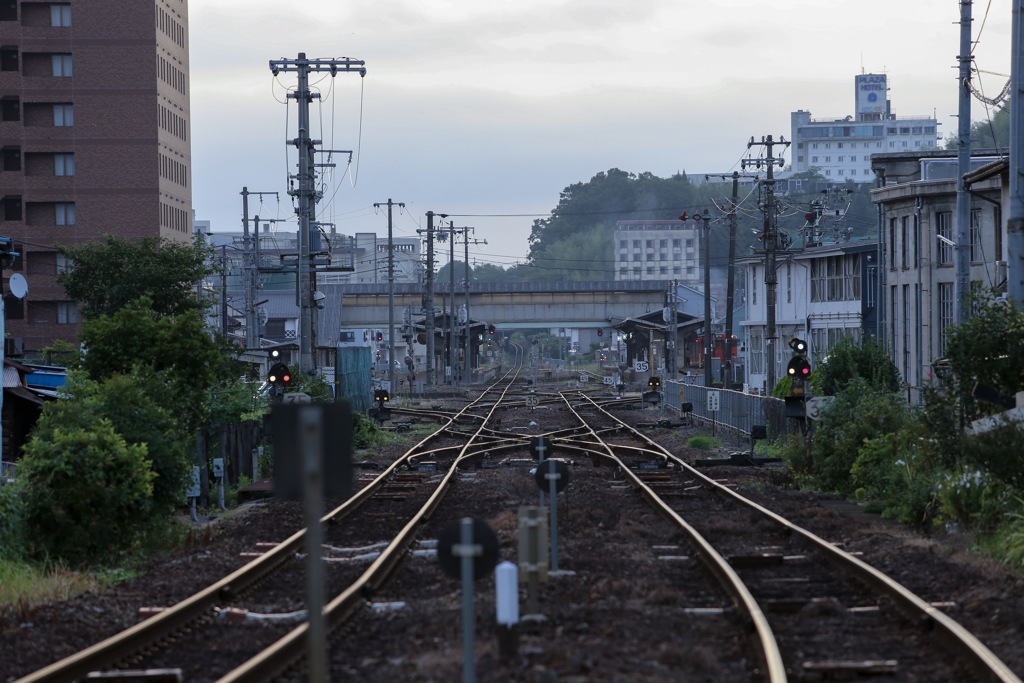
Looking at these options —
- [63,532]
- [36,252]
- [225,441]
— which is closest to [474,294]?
[36,252]

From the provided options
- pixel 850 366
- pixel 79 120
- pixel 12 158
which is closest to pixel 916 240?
pixel 850 366

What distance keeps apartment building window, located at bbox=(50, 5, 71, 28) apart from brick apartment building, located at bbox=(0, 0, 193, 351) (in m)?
0.05

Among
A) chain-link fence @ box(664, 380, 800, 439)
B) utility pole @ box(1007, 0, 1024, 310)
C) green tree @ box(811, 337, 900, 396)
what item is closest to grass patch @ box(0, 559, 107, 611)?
utility pole @ box(1007, 0, 1024, 310)

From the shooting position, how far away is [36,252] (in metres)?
74.1

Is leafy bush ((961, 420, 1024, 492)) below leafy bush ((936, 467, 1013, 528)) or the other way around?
the other way around

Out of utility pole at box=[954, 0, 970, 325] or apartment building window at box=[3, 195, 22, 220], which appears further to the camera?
apartment building window at box=[3, 195, 22, 220]

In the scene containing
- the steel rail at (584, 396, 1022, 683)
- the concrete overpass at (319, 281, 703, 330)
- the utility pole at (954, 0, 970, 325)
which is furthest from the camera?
the concrete overpass at (319, 281, 703, 330)

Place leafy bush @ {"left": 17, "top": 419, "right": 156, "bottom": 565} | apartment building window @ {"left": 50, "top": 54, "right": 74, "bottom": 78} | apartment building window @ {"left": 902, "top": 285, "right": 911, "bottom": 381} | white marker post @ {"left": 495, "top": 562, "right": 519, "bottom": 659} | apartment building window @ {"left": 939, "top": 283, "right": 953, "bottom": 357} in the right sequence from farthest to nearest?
apartment building window @ {"left": 50, "top": 54, "right": 74, "bottom": 78} → apartment building window @ {"left": 902, "top": 285, "right": 911, "bottom": 381} → apartment building window @ {"left": 939, "top": 283, "right": 953, "bottom": 357} → leafy bush @ {"left": 17, "top": 419, "right": 156, "bottom": 565} → white marker post @ {"left": 495, "top": 562, "right": 519, "bottom": 659}

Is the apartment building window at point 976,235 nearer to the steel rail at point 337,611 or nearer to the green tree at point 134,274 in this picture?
the green tree at point 134,274

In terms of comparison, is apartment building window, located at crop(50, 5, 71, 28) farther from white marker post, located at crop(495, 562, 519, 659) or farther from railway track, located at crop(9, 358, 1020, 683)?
white marker post, located at crop(495, 562, 519, 659)

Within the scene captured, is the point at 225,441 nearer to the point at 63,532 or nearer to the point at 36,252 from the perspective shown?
the point at 63,532

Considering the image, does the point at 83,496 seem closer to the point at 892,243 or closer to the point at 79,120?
the point at 892,243

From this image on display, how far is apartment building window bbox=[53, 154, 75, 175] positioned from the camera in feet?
249

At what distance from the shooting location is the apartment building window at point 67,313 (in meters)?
73.6
